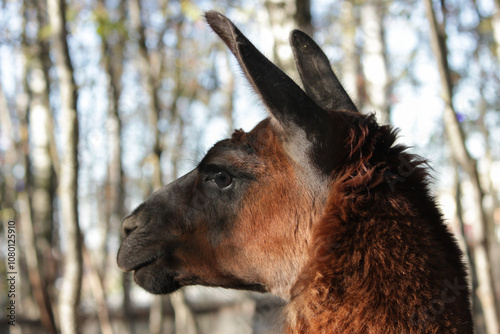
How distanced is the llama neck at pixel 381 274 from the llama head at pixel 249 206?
220 mm

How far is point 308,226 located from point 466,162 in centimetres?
360

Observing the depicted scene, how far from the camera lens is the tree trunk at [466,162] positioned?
532cm

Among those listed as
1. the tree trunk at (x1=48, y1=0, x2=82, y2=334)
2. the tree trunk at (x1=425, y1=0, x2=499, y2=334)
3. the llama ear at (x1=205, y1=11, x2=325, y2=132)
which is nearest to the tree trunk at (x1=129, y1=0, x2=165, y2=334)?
the tree trunk at (x1=48, y1=0, x2=82, y2=334)

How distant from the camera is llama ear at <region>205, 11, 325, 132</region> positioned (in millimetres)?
2176

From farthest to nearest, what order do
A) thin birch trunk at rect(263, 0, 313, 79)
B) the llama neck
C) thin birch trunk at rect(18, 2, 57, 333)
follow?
thin birch trunk at rect(18, 2, 57, 333), thin birch trunk at rect(263, 0, 313, 79), the llama neck

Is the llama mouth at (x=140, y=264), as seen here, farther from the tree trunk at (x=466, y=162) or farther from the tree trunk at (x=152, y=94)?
the tree trunk at (x=152, y=94)

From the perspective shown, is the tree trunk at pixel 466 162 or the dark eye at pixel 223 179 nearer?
the dark eye at pixel 223 179

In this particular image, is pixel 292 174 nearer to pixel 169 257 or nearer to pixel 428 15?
pixel 169 257

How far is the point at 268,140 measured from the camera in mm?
2686

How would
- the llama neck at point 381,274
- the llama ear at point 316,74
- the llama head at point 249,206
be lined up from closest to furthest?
1. the llama neck at point 381,274
2. the llama head at point 249,206
3. the llama ear at point 316,74

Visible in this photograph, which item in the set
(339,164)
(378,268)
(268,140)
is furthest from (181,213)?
(378,268)

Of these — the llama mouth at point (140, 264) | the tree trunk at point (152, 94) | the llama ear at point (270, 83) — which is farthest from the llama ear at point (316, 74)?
the tree trunk at point (152, 94)

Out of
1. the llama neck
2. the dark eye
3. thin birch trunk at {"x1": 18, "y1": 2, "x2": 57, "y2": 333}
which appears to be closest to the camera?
the llama neck

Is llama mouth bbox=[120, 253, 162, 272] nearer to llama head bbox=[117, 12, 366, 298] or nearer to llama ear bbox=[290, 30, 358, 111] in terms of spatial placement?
llama head bbox=[117, 12, 366, 298]
